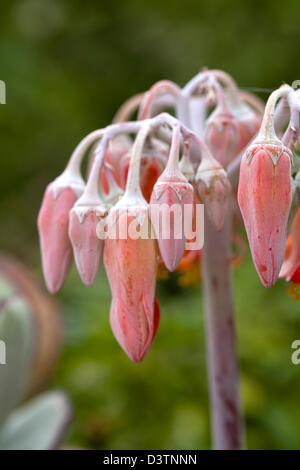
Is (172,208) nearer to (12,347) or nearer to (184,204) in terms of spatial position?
(184,204)

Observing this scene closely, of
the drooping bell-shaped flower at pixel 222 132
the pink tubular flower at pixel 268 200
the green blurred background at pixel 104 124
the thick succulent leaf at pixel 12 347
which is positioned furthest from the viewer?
the green blurred background at pixel 104 124

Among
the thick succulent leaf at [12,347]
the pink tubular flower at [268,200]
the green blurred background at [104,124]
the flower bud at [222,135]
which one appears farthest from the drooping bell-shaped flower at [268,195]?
the green blurred background at [104,124]

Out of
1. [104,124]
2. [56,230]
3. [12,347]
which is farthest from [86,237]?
[104,124]

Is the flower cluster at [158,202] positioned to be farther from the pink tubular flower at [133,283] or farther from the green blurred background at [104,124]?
the green blurred background at [104,124]

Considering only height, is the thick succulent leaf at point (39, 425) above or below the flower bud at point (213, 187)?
below

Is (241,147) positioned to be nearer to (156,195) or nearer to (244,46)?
(156,195)

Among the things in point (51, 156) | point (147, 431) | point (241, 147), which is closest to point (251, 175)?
point (241, 147)

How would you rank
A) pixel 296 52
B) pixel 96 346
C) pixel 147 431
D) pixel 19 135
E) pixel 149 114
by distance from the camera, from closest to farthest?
1. pixel 149 114
2. pixel 147 431
3. pixel 96 346
4. pixel 296 52
5. pixel 19 135

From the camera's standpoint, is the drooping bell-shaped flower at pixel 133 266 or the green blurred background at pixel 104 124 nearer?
the drooping bell-shaped flower at pixel 133 266
